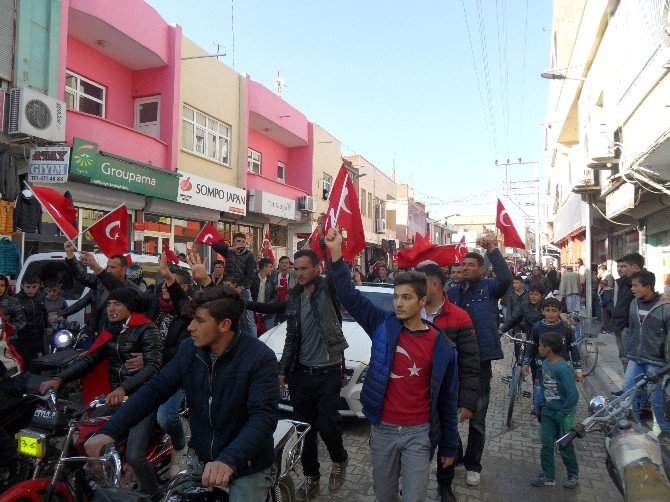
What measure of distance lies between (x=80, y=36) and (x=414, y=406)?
42.6ft

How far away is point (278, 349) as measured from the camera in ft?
20.6

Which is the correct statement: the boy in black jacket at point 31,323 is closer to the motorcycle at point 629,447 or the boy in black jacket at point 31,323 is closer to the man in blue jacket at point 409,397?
the man in blue jacket at point 409,397

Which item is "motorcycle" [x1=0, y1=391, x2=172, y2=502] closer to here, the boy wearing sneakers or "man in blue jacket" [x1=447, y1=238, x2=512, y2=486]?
"man in blue jacket" [x1=447, y1=238, x2=512, y2=486]

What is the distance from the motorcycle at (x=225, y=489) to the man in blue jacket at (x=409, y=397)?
0.52 metres

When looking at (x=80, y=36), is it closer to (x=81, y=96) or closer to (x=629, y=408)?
(x=81, y=96)

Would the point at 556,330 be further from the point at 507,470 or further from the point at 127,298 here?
the point at 127,298

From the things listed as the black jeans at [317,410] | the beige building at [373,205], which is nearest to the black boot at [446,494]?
the black jeans at [317,410]

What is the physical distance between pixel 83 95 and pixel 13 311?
8656 millimetres

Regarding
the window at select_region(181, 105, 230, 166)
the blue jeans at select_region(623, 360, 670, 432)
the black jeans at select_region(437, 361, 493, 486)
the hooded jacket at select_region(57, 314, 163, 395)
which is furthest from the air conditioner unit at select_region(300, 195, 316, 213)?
the hooded jacket at select_region(57, 314, 163, 395)

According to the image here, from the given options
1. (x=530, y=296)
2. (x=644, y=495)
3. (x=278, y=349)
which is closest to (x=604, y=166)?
(x=530, y=296)

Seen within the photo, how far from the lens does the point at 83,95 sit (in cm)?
1285

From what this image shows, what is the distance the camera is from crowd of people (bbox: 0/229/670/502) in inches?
103

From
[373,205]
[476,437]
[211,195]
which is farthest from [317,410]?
[373,205]

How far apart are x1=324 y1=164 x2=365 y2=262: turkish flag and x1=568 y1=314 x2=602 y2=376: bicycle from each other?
5.67 metres
